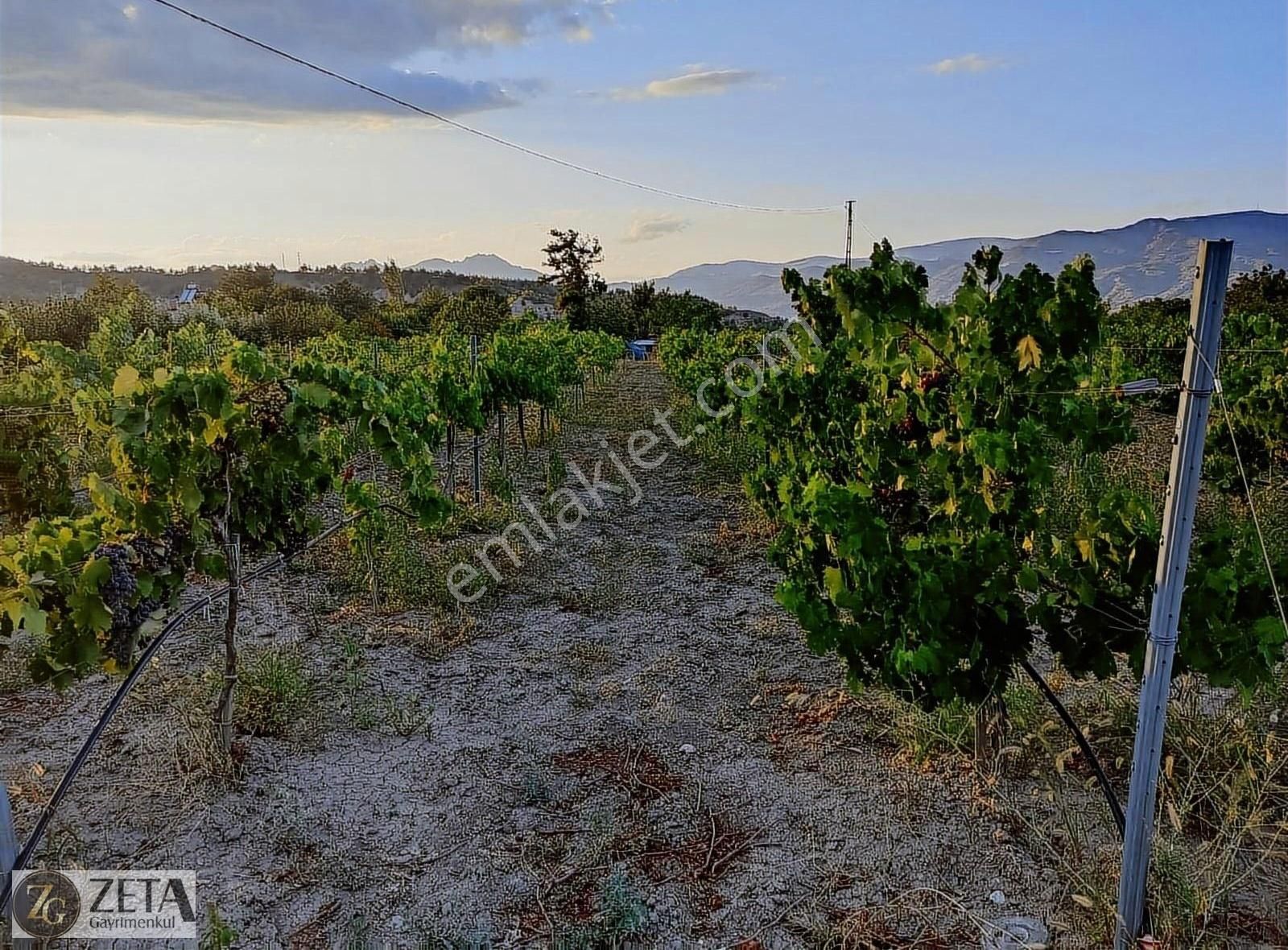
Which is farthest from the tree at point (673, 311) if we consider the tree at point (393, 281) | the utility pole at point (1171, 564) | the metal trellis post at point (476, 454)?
the utility pole at point (1171, 564)

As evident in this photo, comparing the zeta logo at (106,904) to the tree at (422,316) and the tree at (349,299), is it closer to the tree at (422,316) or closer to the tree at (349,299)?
the tree at (422,316)

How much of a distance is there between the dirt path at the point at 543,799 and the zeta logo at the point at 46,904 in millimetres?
208

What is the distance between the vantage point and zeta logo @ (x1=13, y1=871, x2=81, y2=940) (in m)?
2.48

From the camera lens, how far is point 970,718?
11.0 ft

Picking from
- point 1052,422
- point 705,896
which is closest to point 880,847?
point 705,896

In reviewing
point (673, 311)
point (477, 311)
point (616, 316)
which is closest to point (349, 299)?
point (477, 311)

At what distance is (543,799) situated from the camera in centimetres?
329

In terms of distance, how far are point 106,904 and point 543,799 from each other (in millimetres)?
1469

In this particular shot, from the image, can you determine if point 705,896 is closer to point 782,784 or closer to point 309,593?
point 782,784

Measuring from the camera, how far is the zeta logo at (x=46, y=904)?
2.48m

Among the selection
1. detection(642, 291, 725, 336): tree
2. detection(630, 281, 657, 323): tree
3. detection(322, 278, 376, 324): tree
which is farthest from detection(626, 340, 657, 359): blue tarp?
detection(322, 278, 376, 324): tree

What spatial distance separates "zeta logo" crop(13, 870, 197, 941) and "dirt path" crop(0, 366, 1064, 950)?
0.11m

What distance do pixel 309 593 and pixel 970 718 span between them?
4116 mm

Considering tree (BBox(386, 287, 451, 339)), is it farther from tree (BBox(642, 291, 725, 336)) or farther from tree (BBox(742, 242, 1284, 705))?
tree (BBox(742, 242, 1284, 705))
